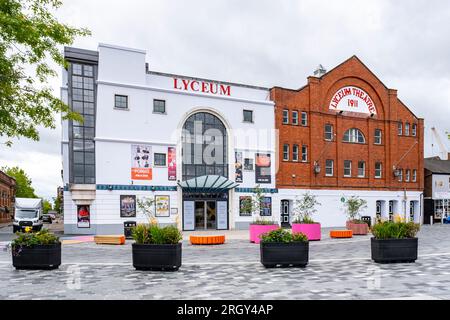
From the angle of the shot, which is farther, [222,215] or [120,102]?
[222,215]

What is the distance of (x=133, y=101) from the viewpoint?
31.9 m

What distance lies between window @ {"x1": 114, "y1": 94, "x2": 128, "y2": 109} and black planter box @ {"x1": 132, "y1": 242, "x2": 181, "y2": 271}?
67.7ft

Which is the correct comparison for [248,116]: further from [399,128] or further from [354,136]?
[399,128]

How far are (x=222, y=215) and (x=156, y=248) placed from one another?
2278 centimetres

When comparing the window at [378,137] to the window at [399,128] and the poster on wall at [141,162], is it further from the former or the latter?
the poster on wall at [141,162]

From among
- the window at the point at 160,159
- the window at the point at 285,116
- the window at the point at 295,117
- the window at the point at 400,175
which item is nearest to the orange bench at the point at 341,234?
the window at the point at 160,159

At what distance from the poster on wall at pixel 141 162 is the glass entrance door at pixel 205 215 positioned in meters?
4.86

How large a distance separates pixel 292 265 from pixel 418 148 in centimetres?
3667

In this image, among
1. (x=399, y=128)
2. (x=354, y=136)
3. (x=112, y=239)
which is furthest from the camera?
(x=399, y=128)

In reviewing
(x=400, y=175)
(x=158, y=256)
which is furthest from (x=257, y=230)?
(x=400, y=175)

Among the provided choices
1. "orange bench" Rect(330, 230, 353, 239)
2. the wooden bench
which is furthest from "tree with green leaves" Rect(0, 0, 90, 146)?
"orange bench" Rect(330, 230, 353, 239)

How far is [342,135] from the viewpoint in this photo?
40.6 m

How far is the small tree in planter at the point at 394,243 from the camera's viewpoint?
45.3ft

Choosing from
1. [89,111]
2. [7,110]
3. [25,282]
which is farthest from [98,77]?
[25,282]
